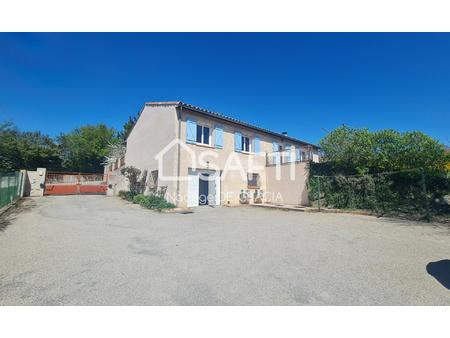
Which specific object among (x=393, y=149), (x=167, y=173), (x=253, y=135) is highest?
(x=253, y=135)

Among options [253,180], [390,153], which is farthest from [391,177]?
[253,180]

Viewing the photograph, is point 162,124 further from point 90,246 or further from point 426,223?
point 426,223

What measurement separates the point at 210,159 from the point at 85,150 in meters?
30.9

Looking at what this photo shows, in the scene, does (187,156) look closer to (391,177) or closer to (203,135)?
(203,135)

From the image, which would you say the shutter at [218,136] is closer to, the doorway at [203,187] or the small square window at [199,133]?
the small square window at [199,133]

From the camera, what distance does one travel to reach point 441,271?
3605 millimetres

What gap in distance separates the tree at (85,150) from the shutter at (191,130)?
87.6ft

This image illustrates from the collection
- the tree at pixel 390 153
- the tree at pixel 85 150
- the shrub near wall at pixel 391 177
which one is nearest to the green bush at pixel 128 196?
the shrub near wall at pixel 391 177

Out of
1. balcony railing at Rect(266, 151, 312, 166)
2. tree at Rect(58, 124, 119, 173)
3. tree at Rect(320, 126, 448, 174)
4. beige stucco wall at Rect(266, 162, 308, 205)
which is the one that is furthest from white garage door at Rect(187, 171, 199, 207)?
tree at Rect(58, 124, 119, 173)

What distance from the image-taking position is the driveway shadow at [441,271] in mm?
3254

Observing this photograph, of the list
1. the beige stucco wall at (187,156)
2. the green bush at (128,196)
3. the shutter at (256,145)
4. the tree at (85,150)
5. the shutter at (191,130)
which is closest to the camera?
the beige stucco wall at (187,156)
